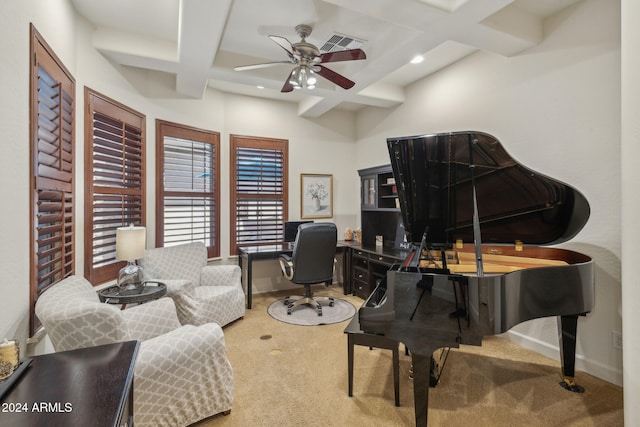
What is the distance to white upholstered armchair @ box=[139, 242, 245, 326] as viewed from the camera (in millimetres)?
2992

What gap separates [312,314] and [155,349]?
233 centimetres

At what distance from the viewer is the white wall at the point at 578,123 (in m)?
2.37

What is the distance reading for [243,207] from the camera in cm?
468

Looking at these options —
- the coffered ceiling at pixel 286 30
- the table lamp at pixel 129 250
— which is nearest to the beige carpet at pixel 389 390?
the table lamp at pixel 129 250

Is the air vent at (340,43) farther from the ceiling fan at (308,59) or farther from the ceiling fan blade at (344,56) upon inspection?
the ceiling fan blade at (344,56)

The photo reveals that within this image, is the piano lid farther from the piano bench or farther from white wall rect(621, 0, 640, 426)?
the piano bench

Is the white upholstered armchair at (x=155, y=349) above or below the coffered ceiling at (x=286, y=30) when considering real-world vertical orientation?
below

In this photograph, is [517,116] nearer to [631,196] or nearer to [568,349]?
[631,196]

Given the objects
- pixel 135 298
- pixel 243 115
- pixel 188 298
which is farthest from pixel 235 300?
pixel 243 115

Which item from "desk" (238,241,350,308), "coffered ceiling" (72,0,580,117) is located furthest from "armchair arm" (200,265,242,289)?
"coffered ceiling" (72,0,580,117)

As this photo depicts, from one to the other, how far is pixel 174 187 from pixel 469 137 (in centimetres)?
362

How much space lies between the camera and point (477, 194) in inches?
94.0

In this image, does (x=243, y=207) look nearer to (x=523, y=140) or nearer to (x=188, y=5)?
(x=188, y=5)

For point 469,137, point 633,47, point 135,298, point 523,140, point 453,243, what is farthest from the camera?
point 523,140
